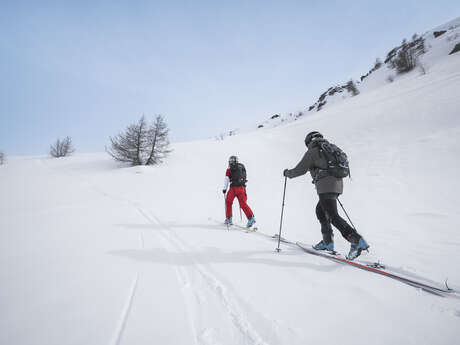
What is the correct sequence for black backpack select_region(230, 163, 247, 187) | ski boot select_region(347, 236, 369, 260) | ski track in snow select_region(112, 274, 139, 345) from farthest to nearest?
black backpack select_region(230, 163, 247, 187) < ski boot select_region(347, 236, 369, 260) < ski track in snow select_region(112, 274, 139, 345)

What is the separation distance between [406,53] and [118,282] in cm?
3996

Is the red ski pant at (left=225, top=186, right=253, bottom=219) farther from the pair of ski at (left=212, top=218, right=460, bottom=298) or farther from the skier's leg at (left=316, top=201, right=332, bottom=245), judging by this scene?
the skier's leg at (left=316, top=201, right=332, bottom=245)

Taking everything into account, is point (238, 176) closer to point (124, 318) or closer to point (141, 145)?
point (124, 318)

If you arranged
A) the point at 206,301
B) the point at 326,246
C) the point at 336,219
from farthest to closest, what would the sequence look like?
the point at 326,246
the point at 336,219
the point at 206,301

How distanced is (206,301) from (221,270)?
72 cm

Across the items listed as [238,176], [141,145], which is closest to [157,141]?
[141,145]

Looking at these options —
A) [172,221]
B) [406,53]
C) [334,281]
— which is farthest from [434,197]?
[406,53]

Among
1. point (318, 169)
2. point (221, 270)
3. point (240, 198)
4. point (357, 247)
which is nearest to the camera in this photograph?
point (221, 270)

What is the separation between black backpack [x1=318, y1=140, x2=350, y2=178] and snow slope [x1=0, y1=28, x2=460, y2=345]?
4.81 ft

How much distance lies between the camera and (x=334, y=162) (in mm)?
3135

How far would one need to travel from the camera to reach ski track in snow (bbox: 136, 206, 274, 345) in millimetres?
1649

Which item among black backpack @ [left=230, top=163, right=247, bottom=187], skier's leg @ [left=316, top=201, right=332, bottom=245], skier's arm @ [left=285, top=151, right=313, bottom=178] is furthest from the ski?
black backpack @ [left=230, top=163, right=247, bottom=187]

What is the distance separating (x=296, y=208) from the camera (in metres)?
7.59

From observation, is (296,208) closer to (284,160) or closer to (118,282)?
Answer: (118,282)
